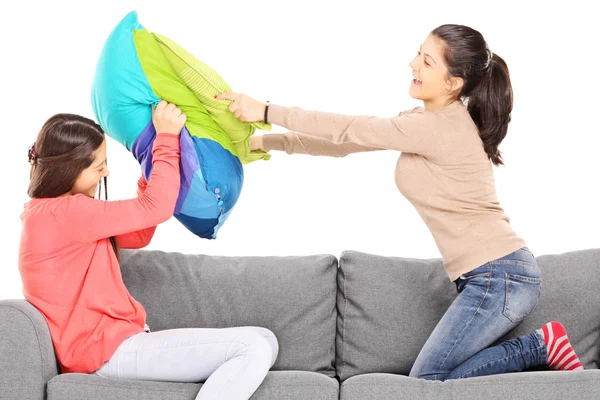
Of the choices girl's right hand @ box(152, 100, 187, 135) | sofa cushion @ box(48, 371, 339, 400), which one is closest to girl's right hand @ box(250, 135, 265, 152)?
girl's right hand @ box(152, 100, 187, 135)

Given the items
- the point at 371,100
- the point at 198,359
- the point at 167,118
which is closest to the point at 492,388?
the point at 198,359

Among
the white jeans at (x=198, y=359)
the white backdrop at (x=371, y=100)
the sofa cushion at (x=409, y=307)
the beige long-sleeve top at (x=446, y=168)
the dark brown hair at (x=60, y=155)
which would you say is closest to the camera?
the white jeans at (x=198, y=359)

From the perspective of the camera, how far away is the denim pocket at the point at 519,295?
8.05 feet

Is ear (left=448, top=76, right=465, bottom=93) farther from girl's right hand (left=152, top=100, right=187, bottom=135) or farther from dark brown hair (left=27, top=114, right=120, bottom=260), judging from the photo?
dark brown hair (left=27, top=114, right=120, bottom=260)

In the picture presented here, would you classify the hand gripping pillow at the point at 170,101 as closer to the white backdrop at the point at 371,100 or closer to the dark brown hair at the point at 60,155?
the dark brown hair at the point at 60,155

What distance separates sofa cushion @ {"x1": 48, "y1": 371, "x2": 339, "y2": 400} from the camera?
91.8 inches

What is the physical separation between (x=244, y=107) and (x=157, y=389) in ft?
2.96

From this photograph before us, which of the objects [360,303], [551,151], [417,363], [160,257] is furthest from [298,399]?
[551,151]

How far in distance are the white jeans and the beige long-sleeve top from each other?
2.19 feet

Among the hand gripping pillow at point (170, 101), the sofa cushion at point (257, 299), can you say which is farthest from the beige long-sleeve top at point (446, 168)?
the sofa cushion at point (257, 299)

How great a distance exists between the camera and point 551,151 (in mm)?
3506

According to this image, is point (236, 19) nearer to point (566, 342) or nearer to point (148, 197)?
point (148, 197)

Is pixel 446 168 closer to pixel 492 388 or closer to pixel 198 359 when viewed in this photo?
pixel 492 388

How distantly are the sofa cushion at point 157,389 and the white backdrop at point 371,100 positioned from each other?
1.16 metres
